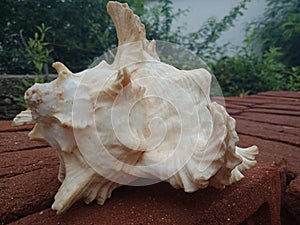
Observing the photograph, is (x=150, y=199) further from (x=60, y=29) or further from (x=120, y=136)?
(x=60, y=29)

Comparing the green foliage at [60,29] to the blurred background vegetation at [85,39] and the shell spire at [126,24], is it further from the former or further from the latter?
the shell spire at [126,24]

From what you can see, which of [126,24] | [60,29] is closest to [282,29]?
[60,29]

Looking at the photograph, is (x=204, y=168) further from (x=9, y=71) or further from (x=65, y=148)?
(x=9, y=71)

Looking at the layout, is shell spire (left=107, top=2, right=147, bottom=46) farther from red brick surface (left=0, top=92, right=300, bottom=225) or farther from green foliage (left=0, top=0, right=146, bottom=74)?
green foliage (left=0, top=0, right=146, bottom=74)

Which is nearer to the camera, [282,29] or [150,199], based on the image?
[150,199]

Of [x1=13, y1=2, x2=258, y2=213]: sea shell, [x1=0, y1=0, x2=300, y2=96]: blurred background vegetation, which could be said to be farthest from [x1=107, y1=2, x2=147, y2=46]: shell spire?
[x1=0, y1=0, x2=300, y2=96]: blurred background vegetation

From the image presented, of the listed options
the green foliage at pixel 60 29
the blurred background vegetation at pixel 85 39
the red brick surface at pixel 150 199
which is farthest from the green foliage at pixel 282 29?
the red brick surface at pixel 150 199

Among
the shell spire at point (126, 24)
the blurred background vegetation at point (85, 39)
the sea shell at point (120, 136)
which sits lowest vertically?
the blurred background vegetation at point (85, 39)

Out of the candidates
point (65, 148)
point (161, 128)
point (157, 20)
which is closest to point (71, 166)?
point (65, 148)
